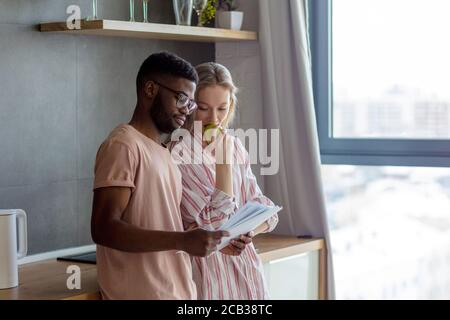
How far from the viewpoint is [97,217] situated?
217 centimetres

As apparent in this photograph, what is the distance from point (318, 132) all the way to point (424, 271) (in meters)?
0.77

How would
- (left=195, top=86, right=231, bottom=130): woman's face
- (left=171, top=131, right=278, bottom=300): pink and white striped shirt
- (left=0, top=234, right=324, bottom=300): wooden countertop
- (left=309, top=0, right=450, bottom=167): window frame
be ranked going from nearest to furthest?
(left=0, top=234, right=324, bottom=300): wooden countertop < (left=171, top=131, right=278, bottom=300): pink and white striped shirt < (left=195, top=86, right=231, bottom=130): woman's face < (left=309, top=0, right=450, bottom=167): window frame

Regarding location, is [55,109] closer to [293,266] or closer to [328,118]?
[293,266]

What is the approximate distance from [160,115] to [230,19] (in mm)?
1450

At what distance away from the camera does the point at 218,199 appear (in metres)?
2.57

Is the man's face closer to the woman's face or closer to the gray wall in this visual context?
the woman's face

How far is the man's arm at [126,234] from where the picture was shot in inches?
84.6

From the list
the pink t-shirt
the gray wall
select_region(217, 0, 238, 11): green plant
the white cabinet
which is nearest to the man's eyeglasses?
the pink t-shirt

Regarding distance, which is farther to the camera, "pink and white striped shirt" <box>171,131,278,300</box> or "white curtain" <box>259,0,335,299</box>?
"white curtain" <box>259,0,335,299</box>

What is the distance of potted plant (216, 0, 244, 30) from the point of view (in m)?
3.66

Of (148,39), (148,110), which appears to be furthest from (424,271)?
(148,110)

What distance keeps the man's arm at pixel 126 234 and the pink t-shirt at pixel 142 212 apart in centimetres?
4

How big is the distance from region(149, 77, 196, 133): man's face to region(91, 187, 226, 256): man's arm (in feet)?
0.75

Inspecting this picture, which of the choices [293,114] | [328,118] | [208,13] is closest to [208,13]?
[208,13]
